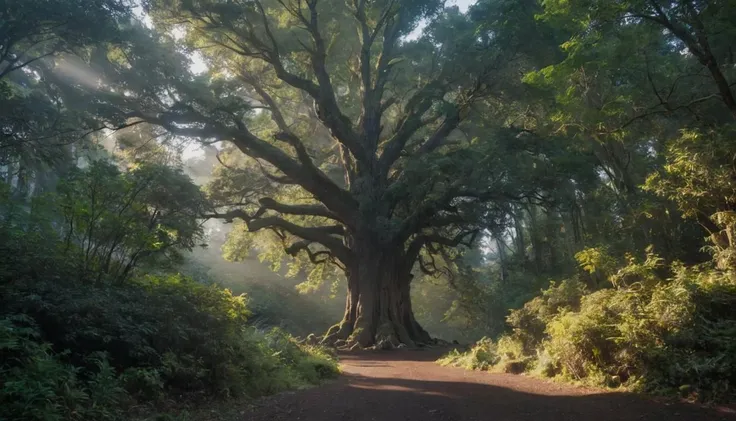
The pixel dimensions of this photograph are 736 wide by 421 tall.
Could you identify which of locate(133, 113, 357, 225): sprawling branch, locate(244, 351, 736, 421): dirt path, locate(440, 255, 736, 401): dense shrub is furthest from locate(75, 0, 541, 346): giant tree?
locate(244, 351, 736, 421): dirt path

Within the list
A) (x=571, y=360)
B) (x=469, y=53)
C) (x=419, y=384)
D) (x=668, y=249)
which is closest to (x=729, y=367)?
(x=571, y=360)

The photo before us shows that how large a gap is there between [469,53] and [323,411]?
48.0ft

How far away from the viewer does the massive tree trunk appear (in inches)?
738

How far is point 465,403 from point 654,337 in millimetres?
3006

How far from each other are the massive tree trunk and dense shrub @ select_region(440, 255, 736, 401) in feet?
32.8

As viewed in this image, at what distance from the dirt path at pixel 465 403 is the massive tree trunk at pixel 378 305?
9.38 m

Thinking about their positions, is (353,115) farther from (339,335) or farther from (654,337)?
(654,337)

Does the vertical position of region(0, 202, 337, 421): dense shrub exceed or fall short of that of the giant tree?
it falls short

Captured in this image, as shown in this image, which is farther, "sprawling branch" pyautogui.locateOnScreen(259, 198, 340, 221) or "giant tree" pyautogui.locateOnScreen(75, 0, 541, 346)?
"sprawling branch" pyautogui.locateOnScreen(259, 198, 340, 221)

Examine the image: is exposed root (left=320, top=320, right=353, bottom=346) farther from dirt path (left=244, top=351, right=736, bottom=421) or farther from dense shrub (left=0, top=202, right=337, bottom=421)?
dense shrub (left=0, top=202, right=337, bottom=421)

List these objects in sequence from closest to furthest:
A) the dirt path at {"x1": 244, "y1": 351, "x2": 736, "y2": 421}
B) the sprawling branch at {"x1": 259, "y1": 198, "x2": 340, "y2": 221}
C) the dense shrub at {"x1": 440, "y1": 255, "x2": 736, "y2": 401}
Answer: the dirt path at {"x1": 244, "y1": 351, "x2": 736, "y2": 421} → the dense shrub at {"x1": 440, "y1": 255, "x2": 736, "y2": 401} → the sprawling branch at {"x1": 259, "y1": 198, "x2": 340, "y2": 221}

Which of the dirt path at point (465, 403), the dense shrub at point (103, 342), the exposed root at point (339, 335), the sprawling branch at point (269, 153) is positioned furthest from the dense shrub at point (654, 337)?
the sprawling branch at point (269, 153)

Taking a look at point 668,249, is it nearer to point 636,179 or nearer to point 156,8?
point 636,179

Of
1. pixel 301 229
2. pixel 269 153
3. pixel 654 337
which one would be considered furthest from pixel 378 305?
pixel 654 337
